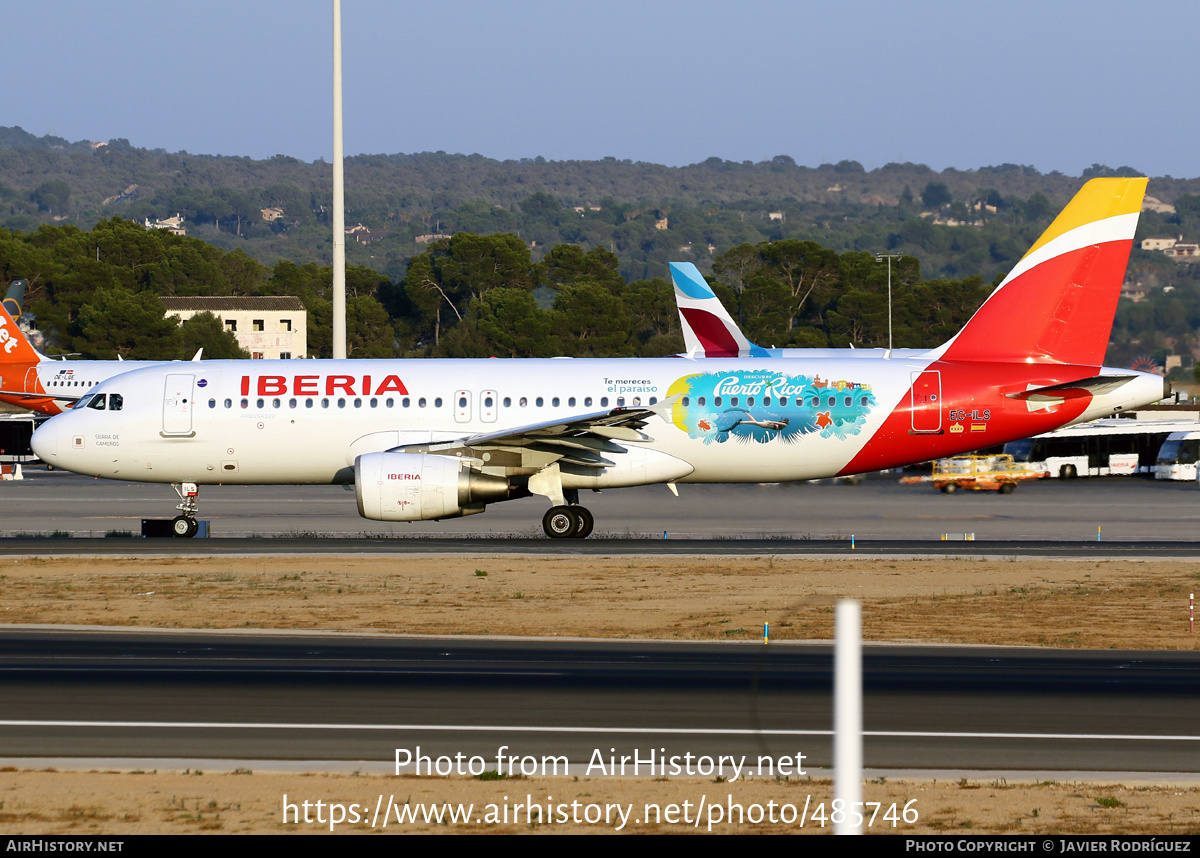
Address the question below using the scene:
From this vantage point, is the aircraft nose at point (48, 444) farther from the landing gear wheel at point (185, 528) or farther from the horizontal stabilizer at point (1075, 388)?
the horizontal stabilizer at point (1075, 388)

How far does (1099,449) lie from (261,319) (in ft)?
255

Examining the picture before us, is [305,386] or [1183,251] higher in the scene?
[1183,251]

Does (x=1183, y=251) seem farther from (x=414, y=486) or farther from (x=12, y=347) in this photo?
(x=414, y=486)

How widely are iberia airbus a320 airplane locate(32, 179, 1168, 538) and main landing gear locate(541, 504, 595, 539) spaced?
0.04 metres

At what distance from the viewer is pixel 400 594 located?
21.1 metres

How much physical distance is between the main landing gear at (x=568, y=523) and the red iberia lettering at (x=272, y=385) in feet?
21.1

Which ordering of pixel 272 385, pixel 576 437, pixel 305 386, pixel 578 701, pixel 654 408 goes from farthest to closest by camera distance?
pixel 272 385, pixel 305 386, pixel 654 408, pixel 576 437, pixel 578 701

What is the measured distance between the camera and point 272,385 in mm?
29734

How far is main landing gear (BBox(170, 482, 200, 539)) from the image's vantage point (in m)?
30.2

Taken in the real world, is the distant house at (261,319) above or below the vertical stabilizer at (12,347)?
above

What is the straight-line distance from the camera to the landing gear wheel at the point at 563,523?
2925 cm

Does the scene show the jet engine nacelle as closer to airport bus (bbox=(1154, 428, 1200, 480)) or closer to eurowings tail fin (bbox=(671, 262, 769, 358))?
eurowings tail fin (bbox=(671, 262, 769, 358))

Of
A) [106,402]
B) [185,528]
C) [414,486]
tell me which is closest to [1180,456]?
[414,486]

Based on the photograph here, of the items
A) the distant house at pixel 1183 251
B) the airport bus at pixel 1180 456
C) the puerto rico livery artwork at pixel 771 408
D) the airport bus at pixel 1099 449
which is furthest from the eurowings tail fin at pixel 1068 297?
the distant house at pixel 1183 251
